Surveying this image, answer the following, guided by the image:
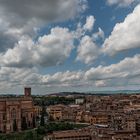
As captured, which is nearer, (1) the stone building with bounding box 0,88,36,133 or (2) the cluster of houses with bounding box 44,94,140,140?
(2) the cluster of houses with bounding box 44,94,140,140

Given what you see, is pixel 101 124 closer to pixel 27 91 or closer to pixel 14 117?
pixel 14 117

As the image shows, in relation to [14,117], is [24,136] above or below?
below

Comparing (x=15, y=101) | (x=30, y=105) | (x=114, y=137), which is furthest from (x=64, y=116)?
(x=114, y=137)

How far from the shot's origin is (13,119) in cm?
6022

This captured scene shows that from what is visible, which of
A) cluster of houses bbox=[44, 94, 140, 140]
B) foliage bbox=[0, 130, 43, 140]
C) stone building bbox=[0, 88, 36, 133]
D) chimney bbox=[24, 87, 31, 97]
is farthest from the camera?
chimney bbox=[24, 87, 31, 97]

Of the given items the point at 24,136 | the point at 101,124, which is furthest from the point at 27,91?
the point at 24,136

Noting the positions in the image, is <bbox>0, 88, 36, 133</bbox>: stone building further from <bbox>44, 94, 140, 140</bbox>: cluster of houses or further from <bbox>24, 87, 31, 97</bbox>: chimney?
<bbox>24, 87, 31, 97</bbox>: chimney

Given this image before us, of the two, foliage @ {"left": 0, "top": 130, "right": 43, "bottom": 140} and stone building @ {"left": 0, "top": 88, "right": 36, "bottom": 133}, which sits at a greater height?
stone building @ {"left": 0, "top": 88, "right": 36, "bottom": 133}

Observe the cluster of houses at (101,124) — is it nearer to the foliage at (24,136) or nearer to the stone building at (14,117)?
the foliage at (24,136)

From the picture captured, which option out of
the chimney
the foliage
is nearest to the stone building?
the foliage

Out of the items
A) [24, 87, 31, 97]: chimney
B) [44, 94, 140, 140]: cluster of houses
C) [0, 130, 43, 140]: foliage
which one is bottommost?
[0, 130, 43, 140]: foliage

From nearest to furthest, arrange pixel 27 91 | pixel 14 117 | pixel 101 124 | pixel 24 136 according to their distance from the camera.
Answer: pixel 24 136 → pixel 14 117 → pixel 101 124 → pixel 27 91

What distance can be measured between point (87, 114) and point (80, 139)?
101ft

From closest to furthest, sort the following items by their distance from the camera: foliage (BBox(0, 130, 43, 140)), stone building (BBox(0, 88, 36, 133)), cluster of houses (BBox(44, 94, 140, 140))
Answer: cluster of houses (BBox(44, 94, 140, 140)) < foliage (BBox(0, 130, 43, 140)) < stone building (BBox(0, 88, 36, 133))
